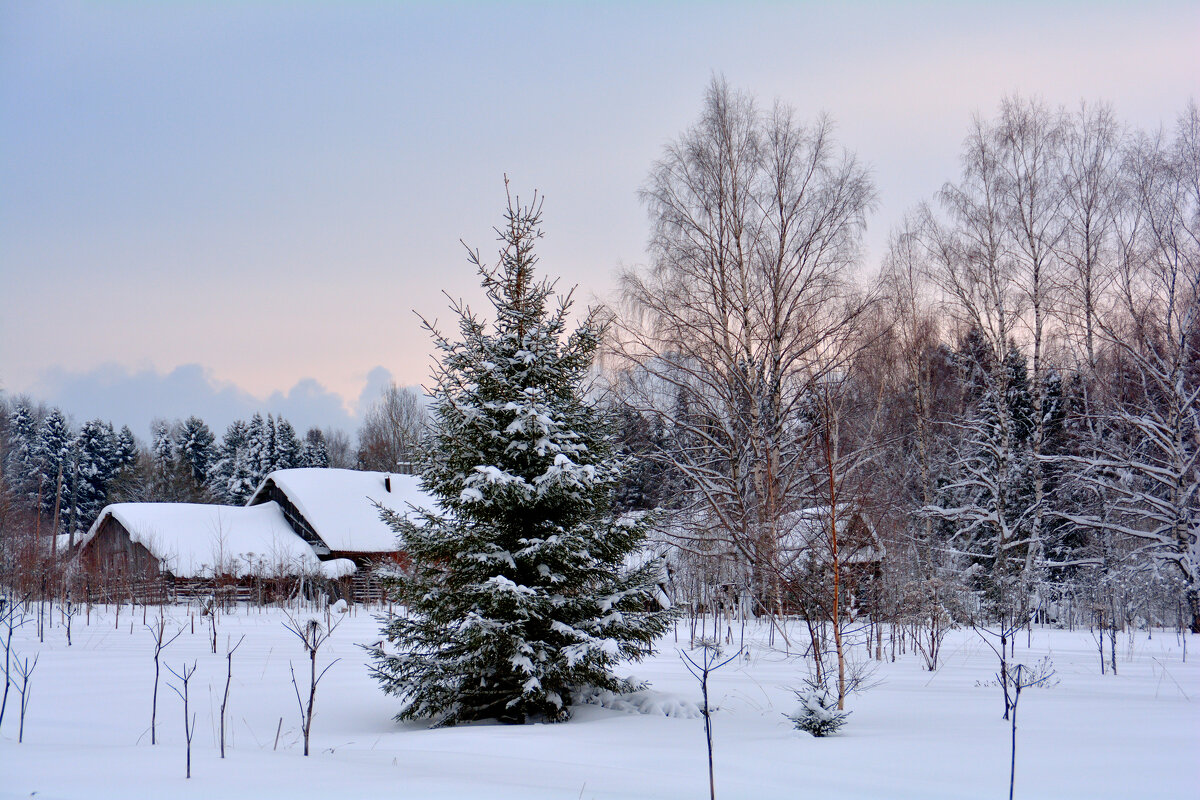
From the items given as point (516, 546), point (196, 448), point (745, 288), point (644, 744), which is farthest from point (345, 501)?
point (196, 448)

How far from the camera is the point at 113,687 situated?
31.2ft

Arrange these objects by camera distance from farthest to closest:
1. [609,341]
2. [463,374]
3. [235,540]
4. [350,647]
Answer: [235,540] → [609,341] → [350,647] → [463,374]

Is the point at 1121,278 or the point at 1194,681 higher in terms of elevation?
the point at 1121,278

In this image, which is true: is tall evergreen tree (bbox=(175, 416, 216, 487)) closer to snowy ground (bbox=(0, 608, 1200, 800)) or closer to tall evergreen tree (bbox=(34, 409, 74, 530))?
tall evergreen tree (bbox=(34, 409, 74, 530))

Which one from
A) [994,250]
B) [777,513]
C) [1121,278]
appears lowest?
[777,513]

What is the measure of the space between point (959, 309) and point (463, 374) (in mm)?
17710

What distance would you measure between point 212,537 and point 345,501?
4.98 meters

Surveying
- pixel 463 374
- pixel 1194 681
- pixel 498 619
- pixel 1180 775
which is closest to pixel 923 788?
pixel 1180 775

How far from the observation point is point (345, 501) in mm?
31953

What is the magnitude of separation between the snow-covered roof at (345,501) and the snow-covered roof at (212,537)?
4.08 feet

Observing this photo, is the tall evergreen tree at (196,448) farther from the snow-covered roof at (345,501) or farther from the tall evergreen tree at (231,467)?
the snow-covered roof at (345,501)

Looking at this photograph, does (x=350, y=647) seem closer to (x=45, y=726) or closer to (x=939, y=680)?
(x=45, y=726)

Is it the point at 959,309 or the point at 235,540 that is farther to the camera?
the point at 235,540

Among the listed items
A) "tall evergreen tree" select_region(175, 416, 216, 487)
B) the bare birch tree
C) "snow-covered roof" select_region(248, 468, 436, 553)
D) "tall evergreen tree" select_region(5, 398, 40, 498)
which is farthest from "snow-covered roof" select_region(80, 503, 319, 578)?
"tall evergreen tree" select_region(175, 416, 216, 487)
